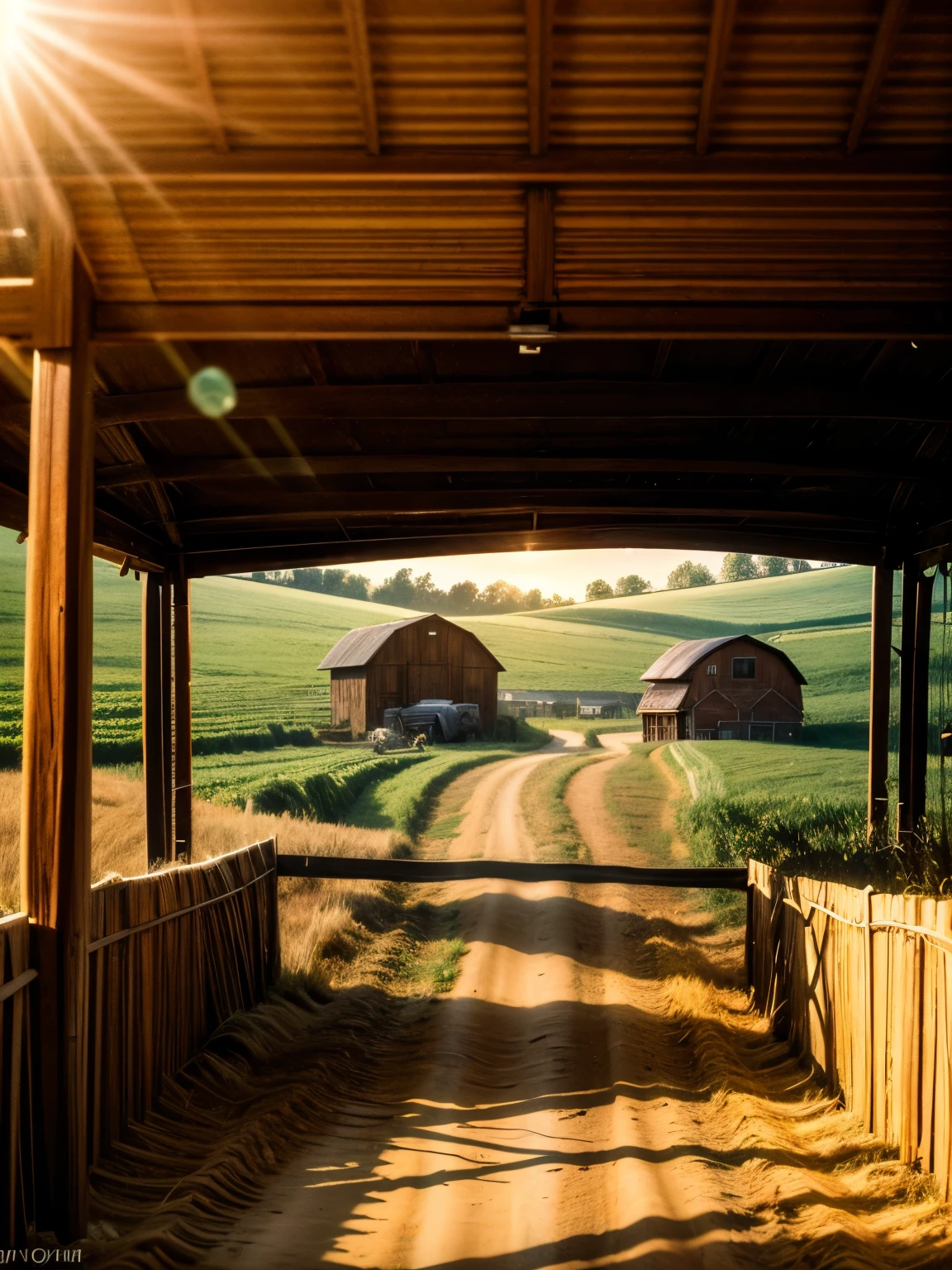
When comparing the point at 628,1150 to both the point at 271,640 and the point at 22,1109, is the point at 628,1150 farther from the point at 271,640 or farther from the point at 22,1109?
the point at 271,640

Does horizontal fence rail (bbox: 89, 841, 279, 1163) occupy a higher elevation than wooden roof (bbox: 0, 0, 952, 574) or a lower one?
lower

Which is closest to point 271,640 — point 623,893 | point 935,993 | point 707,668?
point 707,668

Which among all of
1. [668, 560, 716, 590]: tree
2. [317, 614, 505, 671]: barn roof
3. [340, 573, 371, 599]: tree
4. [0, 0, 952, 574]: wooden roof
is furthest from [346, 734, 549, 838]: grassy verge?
[668, 560, 716, 590]: tree

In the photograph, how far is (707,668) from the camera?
3909 cm

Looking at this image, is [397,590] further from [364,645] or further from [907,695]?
[907,695]

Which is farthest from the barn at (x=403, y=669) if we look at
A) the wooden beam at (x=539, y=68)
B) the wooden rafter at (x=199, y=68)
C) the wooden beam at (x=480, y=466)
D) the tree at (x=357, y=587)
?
the tree at (x=357, y=587)

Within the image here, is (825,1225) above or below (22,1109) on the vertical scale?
below

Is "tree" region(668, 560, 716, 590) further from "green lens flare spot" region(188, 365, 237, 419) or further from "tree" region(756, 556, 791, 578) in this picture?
"green lens flare spot" region(188, 365, 237, 419)

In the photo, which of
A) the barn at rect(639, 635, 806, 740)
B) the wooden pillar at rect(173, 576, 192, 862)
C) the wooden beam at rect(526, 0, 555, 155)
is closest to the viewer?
the wooden beam at rect(526, 0, 555, 155)

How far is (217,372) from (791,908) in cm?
705

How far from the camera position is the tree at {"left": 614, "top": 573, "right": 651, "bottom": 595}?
12058cm

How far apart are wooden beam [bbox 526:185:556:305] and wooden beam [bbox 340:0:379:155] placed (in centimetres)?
89

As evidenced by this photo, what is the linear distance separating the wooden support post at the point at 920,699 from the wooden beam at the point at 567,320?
7.21 m

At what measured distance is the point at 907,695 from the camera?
39.8 feet
